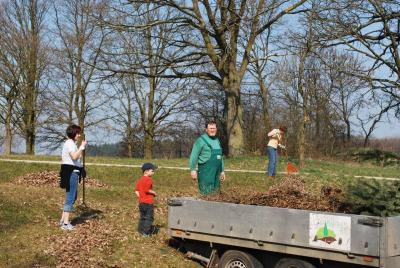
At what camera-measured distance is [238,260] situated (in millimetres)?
7777

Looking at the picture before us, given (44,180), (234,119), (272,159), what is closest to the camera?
(44,180)

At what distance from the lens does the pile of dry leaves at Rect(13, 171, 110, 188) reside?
15.0 meters

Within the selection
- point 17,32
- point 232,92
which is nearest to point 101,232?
point 232,92

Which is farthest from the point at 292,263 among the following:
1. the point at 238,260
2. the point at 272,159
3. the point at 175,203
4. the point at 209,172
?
the point at 272,159

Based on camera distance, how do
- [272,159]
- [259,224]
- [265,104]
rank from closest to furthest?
[259,224] < [272,159] < [265,104]

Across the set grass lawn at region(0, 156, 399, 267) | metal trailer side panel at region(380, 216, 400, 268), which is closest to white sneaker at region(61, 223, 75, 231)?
grass lawn at region(0, 156, 399, 267)

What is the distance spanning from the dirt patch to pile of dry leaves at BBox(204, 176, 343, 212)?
1806 millimetres

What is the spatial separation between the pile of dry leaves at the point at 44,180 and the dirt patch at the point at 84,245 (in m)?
4.93

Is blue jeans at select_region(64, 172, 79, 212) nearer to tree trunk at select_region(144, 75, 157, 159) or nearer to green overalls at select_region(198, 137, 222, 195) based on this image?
green overalls at select_region(198, 137, 222, 195)

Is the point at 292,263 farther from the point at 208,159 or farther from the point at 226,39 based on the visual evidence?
the point at 226,39

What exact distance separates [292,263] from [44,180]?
9.61m

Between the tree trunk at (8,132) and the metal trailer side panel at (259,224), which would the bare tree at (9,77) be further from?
the metal trailer side panel at (259,224)

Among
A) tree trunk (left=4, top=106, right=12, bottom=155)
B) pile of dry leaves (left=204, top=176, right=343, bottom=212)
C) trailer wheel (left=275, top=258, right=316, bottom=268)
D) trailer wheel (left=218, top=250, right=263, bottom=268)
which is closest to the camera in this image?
trailer wheel (left=275, top=258, right=316, bottom=268)

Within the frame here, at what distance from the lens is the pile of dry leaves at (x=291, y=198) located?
25.8 ft
